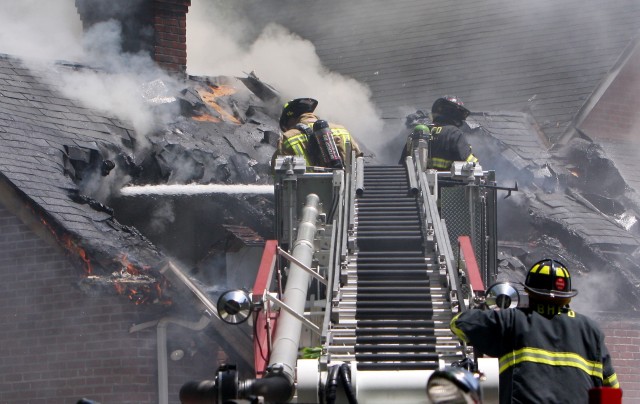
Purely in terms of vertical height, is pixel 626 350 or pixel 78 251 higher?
pixel 78 251

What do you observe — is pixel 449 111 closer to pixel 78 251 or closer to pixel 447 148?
pixel 447 148

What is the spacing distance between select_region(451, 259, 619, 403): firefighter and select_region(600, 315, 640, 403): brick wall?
943 centimetres

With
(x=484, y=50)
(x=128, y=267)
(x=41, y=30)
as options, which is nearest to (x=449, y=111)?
(x=128, y=267)

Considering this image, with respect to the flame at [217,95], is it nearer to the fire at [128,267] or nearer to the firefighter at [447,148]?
the fire at [128,267]

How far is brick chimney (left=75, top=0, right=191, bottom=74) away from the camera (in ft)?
53.9

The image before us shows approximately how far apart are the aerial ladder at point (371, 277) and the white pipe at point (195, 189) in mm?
2826

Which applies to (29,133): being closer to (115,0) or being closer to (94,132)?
(94,132)

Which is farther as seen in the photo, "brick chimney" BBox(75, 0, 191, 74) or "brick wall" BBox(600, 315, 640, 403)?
"brick chimney" BBox(75, 0, 191, 74)

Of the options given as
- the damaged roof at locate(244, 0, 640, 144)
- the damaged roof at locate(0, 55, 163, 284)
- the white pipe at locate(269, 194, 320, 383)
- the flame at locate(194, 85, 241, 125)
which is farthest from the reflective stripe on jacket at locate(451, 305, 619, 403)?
the damaged roof at locate(244, 0, 640, 144)

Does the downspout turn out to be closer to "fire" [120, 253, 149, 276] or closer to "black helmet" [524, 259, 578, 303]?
"fire" [120, 253, 149, 276]

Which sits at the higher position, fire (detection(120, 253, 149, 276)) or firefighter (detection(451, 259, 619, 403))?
fire (detection(120, 253, 149, 276))

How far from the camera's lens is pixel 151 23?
54.0 ft

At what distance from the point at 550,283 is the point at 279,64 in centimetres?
1605

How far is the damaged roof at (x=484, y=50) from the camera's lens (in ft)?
65.1
